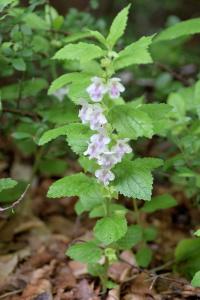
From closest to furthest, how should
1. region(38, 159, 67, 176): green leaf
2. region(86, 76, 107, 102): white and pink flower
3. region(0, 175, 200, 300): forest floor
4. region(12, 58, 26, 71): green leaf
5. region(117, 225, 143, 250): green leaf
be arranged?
region(86, 76, 107, 102): white and pink flower < region(117, 225, 143, 250): green leaf < region(0, 175, 200, 300): forest floor < region(12, 58, 26, 71): green leaf < region(38, 159, 67, 176): green leaf

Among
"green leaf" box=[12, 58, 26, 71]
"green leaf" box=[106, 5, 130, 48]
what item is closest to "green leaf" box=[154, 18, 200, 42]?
"green leaf" box=[106, 5, 130, 48]

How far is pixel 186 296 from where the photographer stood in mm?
2027

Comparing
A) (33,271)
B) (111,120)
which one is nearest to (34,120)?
(33,271)

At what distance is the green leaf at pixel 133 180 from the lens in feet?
5.66

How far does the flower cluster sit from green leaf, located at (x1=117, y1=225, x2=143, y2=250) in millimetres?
313

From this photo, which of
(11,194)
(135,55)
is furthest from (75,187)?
(11,194)

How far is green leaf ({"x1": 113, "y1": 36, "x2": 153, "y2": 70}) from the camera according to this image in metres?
1.65

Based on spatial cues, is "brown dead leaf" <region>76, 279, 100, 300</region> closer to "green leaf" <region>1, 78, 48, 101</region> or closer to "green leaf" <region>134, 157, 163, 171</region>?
"green leaf" <region>134, 157, 163, 171</region>

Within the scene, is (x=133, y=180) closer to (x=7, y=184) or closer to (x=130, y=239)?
(x=130, y=239)

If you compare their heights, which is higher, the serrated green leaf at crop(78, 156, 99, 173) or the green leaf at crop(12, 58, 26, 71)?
the green leaf at crop(12, 58, 26, 71)

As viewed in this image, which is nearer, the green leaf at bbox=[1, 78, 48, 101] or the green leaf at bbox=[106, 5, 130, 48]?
the green leaf at bbox=[106, 5, 130, 48]

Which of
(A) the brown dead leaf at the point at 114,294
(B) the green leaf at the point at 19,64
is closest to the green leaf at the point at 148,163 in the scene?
(A) the brown dead leaf at the point at 114,294

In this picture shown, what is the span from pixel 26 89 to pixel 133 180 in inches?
37.3

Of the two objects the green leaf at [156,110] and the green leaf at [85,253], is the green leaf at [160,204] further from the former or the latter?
the green leaf at [156,110]
